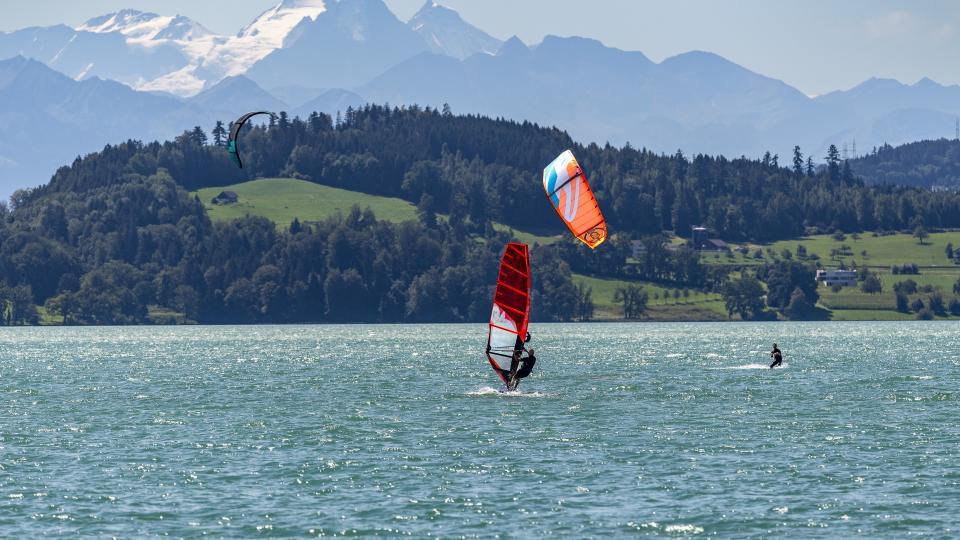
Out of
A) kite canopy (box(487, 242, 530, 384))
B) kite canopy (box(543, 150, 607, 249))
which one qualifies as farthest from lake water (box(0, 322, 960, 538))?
kite canopy (box(543, 150, 607, 249))

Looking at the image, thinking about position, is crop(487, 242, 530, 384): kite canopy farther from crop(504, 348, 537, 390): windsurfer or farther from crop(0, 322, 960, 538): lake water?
crop(0, 322, 960, 538): lake water

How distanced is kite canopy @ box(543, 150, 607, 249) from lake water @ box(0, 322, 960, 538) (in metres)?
10.3

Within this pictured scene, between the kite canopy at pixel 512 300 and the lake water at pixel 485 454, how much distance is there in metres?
3.94

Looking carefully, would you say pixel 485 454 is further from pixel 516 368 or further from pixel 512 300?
pixel 516 368

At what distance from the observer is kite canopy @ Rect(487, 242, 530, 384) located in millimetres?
75875

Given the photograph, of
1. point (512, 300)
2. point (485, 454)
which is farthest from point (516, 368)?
point (485, 454)

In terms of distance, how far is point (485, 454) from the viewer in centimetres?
5731

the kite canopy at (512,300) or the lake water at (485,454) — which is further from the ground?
the kite canopy at (512,300)

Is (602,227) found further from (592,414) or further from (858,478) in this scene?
(858,478)

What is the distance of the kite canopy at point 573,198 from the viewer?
279 ft

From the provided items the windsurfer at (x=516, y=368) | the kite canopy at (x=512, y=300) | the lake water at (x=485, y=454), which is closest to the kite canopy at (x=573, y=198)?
the windsurfer at (x=516, y=368)

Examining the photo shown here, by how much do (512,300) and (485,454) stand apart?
1996 centimetres

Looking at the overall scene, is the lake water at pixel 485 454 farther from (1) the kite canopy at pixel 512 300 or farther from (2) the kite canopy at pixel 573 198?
(2) the kite canopy at pixel 573 198

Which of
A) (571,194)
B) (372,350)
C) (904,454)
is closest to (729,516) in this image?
(904,454)
